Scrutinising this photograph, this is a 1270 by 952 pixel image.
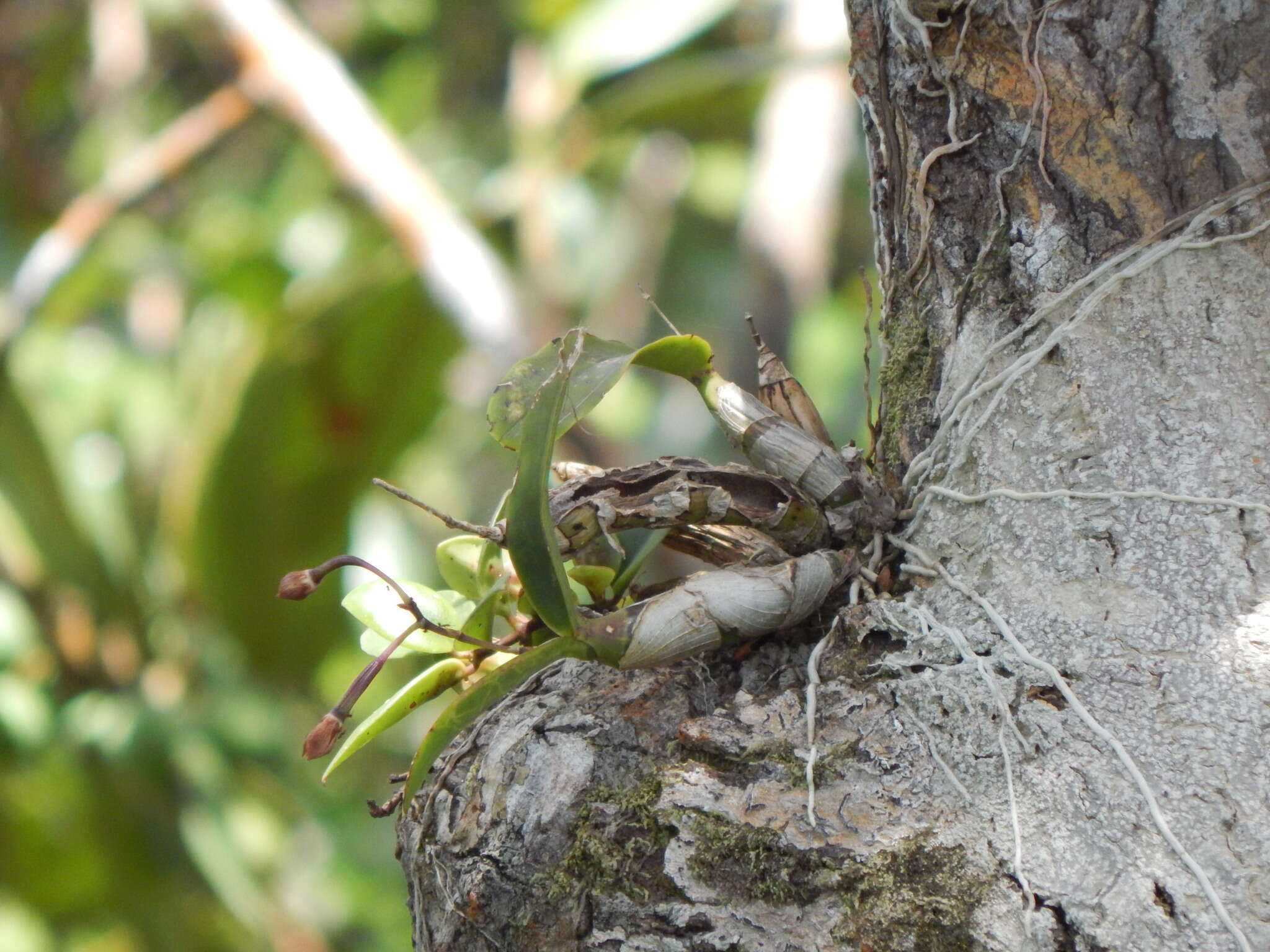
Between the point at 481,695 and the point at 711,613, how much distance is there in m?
0.13

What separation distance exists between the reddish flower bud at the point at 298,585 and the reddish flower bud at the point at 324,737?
0.06m

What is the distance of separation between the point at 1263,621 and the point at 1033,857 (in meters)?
0.16

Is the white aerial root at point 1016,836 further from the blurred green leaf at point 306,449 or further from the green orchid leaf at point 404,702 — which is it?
the blurred green leaf at point 306,449

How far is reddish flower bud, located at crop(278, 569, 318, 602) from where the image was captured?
542mm

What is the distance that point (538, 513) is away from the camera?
1.74 ft

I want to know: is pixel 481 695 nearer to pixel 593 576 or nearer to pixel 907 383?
pixel 593 576

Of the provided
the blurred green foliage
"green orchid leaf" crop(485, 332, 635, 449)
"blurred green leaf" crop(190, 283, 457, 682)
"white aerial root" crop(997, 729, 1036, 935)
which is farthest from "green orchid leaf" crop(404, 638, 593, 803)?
"blurred green leaf" crop(190, 283, 457, 682)

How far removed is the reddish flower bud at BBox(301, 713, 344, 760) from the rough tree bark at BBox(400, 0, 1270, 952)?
10cm

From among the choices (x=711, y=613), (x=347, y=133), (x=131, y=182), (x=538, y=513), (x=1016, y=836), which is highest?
(x=131, y=182)

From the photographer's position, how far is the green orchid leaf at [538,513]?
1.72ft

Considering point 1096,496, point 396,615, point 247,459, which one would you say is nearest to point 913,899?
point 1096,496

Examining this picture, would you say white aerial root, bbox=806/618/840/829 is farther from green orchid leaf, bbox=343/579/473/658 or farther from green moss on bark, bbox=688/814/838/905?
green orchid leaf, bbox=343/579/473/658

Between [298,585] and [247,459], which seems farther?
[247,459]

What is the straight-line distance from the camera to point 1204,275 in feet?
1.95
